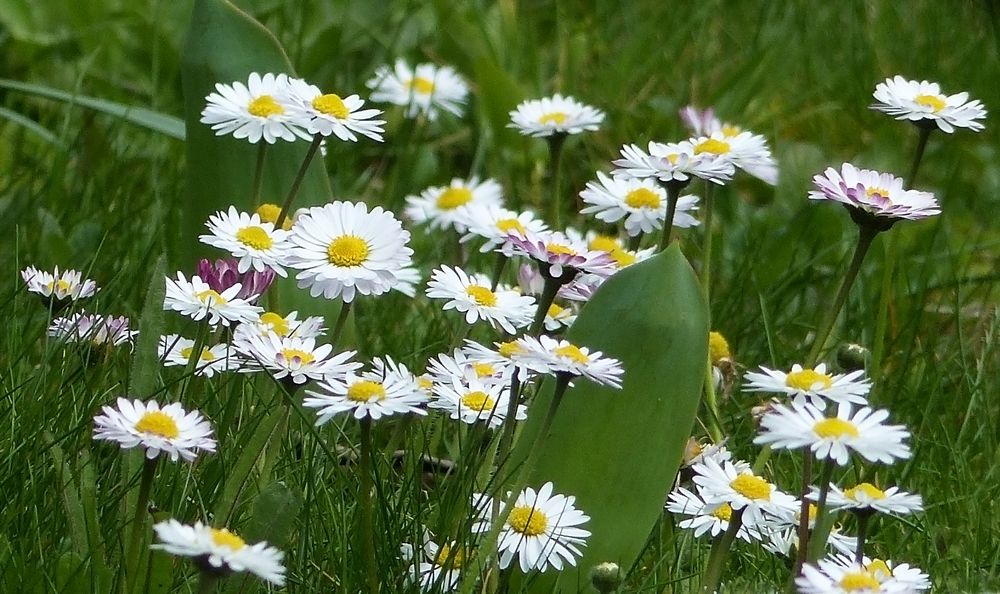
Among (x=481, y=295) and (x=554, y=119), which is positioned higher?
(x=554, y=119)

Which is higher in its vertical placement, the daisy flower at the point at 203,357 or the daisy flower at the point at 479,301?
the daisy flower at the point at 479,301

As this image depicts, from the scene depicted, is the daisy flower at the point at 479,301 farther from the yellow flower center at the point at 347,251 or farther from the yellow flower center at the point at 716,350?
the yellow flower center at the point at 716,350

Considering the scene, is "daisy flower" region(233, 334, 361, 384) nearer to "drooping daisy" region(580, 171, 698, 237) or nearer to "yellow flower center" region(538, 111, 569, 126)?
"drooping daisy" region(580, 171, 698, 237)

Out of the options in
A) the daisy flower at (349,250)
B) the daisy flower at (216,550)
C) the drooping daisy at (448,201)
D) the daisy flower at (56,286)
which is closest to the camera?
the daisy flower at (216,550)

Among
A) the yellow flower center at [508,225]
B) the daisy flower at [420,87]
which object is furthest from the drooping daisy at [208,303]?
the daisy flower at [420,87]

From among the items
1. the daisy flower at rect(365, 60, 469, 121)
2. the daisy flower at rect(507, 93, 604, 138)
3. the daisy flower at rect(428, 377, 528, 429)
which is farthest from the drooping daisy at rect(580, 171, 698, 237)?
the daisy flower at rect(365, 60, 469, 121)

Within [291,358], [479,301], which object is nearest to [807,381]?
[479,301]

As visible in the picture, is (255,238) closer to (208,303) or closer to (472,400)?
(208,303)

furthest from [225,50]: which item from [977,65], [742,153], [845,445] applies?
[977,65]
